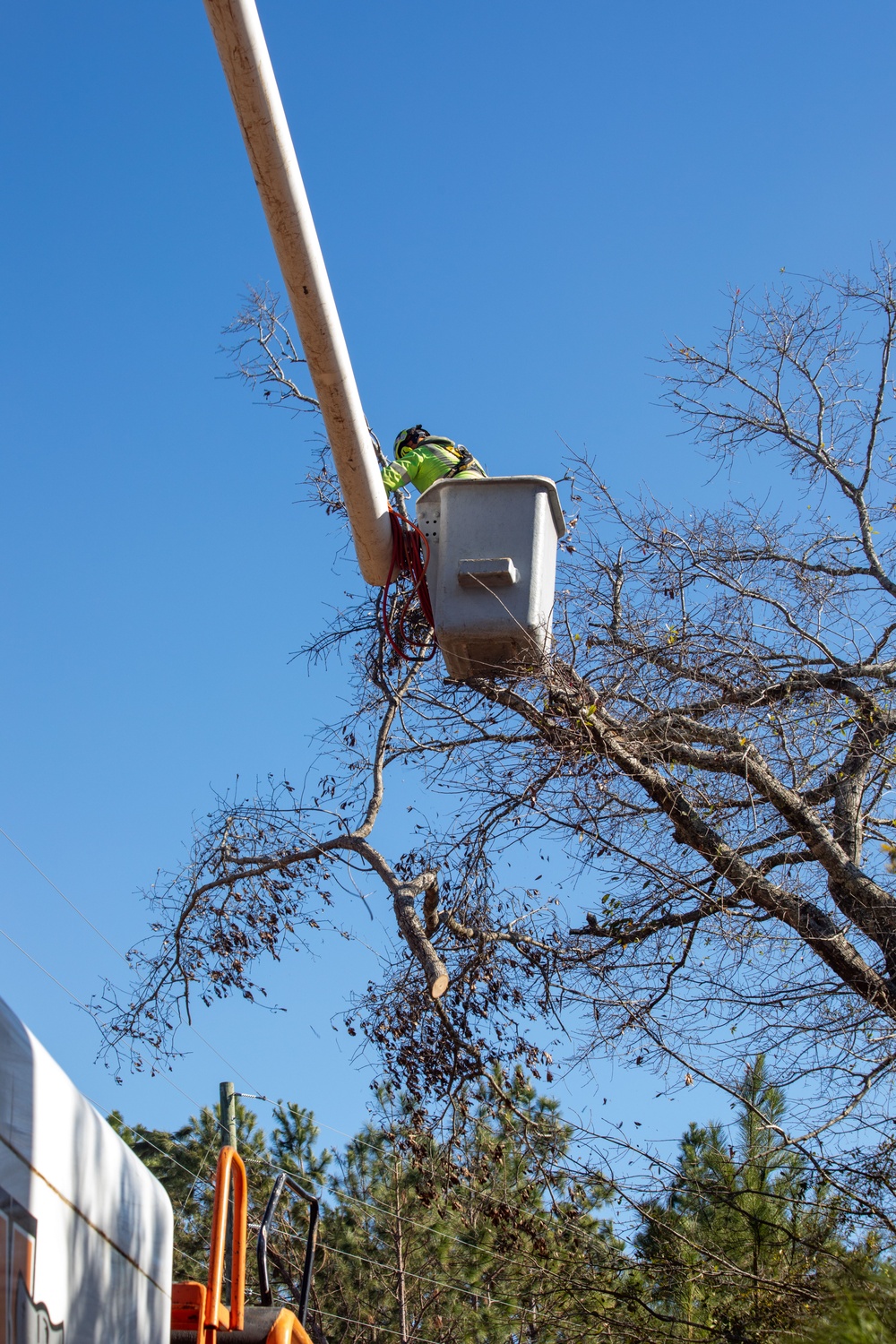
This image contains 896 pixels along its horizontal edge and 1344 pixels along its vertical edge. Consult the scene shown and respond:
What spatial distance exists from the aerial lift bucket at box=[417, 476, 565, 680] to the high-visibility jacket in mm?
1582

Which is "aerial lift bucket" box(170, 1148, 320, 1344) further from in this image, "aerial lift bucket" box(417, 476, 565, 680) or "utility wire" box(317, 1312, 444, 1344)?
"utility wire" box(317, 1312, 444, 1344)

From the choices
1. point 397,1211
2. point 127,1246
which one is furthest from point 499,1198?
point 397,1211

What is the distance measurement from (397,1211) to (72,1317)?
1596cm

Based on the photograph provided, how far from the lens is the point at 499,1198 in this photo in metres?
8.62

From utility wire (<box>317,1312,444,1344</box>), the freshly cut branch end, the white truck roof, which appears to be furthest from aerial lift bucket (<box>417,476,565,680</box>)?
utility wire (<box>317,1312,444,1344</box>)

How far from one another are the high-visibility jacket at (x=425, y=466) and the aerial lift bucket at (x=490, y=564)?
62.3 inches

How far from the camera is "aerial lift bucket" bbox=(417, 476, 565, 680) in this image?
544 centimetres

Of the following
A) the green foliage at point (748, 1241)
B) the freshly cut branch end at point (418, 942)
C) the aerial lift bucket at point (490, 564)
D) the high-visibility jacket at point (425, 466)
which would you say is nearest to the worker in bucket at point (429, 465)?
the high-visibility jacket at point (425, 466)

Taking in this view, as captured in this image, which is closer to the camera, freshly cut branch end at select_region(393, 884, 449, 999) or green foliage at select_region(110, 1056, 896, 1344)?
green foliage at select_region(110, 1056, 896, 1344)

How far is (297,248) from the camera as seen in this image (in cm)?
371

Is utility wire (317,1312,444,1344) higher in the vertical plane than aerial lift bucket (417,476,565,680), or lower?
lower

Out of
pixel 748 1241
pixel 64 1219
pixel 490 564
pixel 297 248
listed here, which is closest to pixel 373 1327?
pixel 748 1241

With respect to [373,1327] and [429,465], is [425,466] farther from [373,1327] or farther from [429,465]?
[373,1327]

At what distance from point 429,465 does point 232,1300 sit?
4.60 metres
